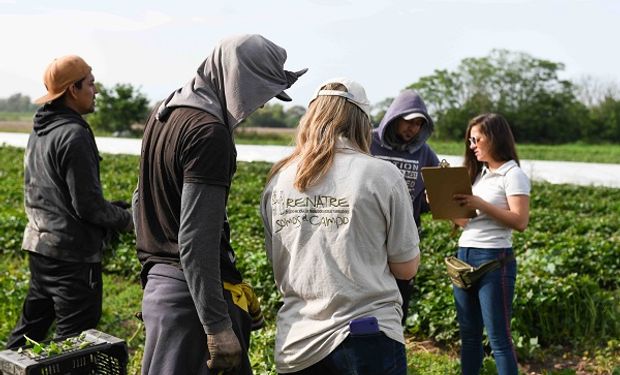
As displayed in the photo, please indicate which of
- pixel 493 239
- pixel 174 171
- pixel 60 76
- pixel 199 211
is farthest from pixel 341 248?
pixel 60 76

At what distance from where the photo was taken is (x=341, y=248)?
2.28 meters

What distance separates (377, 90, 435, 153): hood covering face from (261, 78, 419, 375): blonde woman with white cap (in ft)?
5.07

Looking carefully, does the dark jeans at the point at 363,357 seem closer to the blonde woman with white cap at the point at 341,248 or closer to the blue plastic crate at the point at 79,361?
the blonde woman with white cap at the point at 341,248

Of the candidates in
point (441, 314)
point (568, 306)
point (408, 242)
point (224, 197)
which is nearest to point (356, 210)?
point (408, 242)

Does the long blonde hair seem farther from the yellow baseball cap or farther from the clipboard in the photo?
the yellow baseball cap

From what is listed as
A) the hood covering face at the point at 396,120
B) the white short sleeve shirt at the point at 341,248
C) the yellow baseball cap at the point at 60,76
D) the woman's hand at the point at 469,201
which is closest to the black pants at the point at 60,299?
the yellow baseball cap at the point at 60,76

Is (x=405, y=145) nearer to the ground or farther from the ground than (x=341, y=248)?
farther from the ground

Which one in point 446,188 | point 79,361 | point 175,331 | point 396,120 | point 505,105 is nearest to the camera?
point 175,331

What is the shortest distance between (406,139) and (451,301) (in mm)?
1593

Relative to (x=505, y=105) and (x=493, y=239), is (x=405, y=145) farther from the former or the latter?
(x=505, y=105)

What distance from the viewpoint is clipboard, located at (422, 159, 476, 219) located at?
359 centimetres

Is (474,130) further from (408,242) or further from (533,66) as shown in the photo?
(533,66)

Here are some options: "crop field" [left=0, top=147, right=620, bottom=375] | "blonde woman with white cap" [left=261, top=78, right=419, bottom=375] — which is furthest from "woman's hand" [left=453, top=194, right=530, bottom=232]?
"blonde woman with white cap" [left=261, top=78, right=419, bottom=375]

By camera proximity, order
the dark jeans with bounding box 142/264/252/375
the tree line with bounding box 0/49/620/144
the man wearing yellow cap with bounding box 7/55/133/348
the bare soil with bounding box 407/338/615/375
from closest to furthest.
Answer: the dark jeans with bounding box 142/264/252/375 → the man wearing yellow cap with bounding box 7/55/133/348 → the bare soil with bounding box 407/338/615/375 → the tree line with bounding box 0/49/620/144
